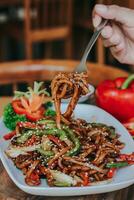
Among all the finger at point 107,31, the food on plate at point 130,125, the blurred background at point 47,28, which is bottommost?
the blurred background at point 47,28

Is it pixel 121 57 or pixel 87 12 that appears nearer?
pixel 121 57

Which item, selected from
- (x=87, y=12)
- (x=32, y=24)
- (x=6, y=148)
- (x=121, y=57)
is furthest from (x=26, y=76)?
(x=87, y=12)

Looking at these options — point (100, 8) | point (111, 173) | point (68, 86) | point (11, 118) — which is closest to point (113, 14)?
point (100, 8)

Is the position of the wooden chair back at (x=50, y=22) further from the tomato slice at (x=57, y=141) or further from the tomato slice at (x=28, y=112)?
the tomato slice at (x=57, y=141)

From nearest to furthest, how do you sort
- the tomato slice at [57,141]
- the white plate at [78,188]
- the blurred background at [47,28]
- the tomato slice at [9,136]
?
the white plate at [78,188], the tomato slice at [57,141], the tomato slice at [9,136], the blurred background at [47,28]

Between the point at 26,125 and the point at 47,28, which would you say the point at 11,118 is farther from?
the point at 47,28

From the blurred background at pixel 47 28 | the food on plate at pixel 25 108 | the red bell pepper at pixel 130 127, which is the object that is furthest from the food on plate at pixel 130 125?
the blurred background at pixel 47 28

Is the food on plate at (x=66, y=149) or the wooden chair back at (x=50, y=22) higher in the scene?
the food on plate at (x=66, y=149)

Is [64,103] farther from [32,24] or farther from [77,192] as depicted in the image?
[32,24]
